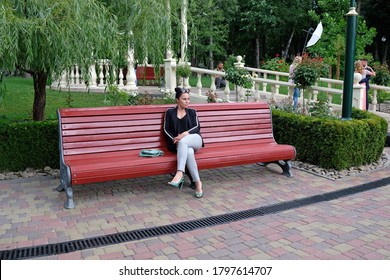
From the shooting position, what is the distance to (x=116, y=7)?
621cm

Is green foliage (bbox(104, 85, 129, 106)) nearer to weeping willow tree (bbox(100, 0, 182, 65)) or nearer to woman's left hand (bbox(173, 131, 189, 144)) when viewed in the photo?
weeping willow tree (bbox(100, 0, 182, 65))

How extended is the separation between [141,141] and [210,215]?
1.56 meters

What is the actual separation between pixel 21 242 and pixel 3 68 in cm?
235

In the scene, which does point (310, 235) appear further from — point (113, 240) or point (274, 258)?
point (113, 240)

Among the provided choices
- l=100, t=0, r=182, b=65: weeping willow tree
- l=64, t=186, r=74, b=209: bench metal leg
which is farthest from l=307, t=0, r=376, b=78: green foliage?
l=64, t=186, r=74, b=209: bench metal leg

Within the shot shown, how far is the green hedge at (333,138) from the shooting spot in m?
6.31

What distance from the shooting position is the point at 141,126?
18.6 ft

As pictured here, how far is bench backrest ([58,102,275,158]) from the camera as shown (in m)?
5.22

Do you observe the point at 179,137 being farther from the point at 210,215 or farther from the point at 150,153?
the point at 210,215

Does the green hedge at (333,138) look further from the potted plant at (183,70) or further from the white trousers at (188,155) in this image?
the potted plant at (183,70)

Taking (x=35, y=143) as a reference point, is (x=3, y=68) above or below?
above

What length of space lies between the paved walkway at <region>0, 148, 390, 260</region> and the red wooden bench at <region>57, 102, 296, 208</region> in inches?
14.0
